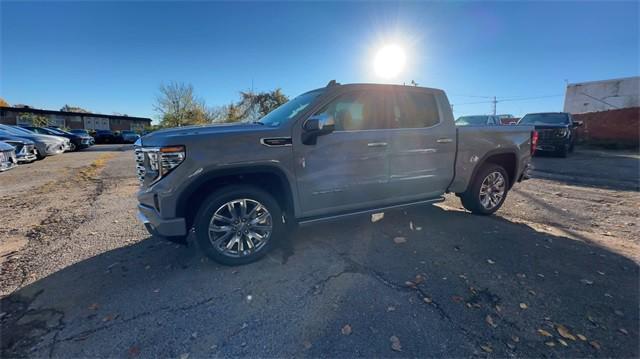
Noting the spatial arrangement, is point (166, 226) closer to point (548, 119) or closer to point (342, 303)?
point (342, 303)

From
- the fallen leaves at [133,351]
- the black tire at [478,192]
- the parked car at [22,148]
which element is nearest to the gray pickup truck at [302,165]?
the black tire at [478,192]

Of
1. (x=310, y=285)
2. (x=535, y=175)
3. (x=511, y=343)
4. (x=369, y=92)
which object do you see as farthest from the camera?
(x=535, y=175)

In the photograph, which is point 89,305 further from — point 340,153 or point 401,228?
point 401,228

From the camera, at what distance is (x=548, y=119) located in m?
13.9

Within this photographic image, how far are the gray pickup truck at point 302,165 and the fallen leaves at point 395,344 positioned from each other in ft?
5.18

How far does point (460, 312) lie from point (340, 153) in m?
1.97

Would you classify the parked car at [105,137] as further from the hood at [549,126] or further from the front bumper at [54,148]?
the hood at [549,126]

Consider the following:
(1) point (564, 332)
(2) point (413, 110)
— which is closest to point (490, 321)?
(1) point (564, 332)

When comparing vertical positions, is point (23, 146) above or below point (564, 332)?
above

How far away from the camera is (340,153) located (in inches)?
140

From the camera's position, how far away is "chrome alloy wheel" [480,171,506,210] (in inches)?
196

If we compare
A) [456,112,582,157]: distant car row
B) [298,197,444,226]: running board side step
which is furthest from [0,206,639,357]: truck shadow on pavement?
[456,112,582,157]: distant car row

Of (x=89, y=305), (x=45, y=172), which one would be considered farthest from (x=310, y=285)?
(x=45, y=172)

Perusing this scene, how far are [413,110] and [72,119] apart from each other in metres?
67.6
